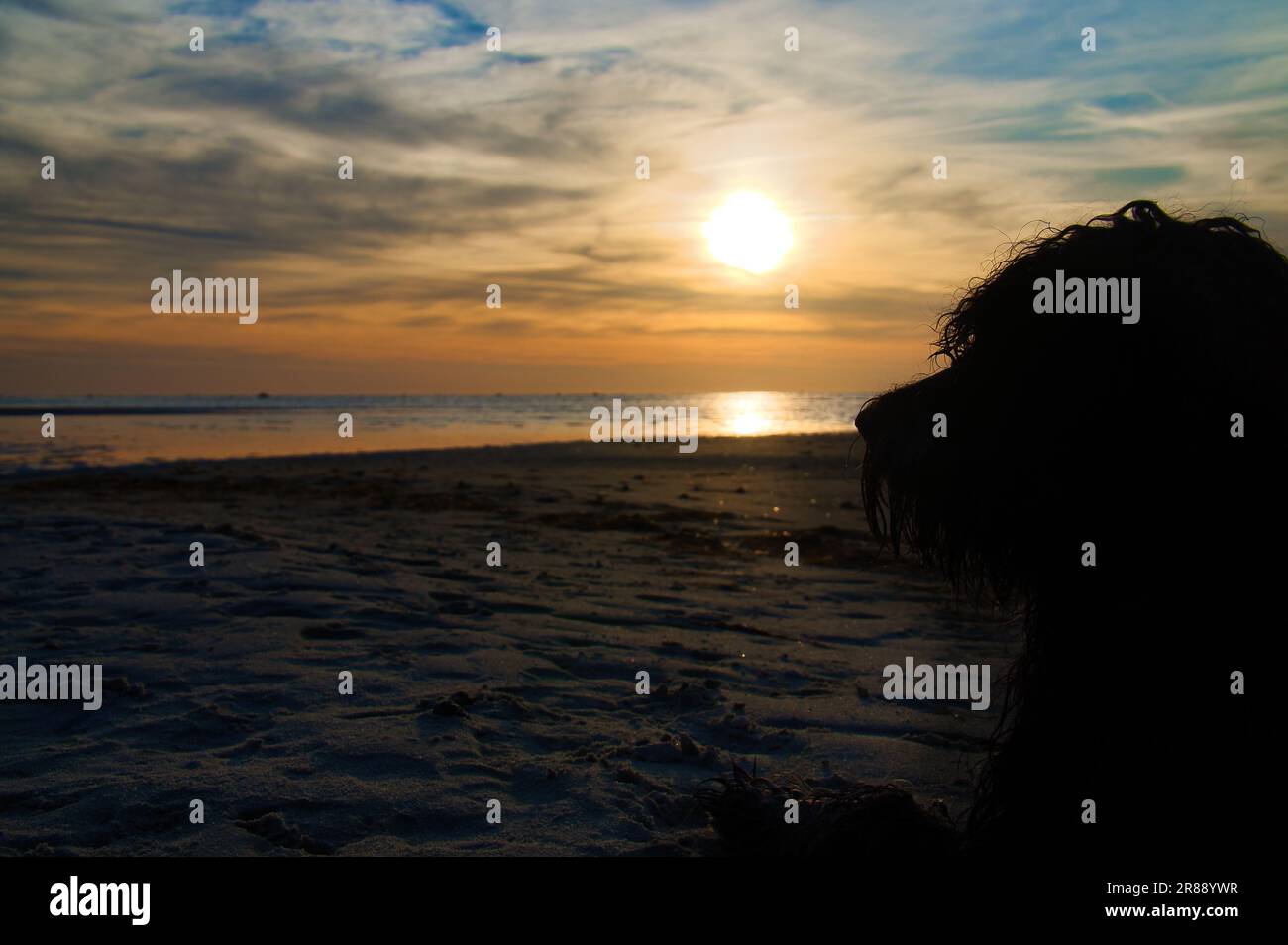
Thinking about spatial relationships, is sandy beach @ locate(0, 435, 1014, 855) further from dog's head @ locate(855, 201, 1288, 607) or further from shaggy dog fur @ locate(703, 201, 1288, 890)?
dog's head @ locate(855, 201, 1288, 607)

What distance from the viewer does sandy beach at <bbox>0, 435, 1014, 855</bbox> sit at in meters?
3.32

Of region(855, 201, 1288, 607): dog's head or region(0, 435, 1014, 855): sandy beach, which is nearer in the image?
region(855, 201, 1288, 607): dog's head

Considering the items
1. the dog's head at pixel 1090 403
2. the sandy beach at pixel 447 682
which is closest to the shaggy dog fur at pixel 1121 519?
the dog's head at pixel 1090 403

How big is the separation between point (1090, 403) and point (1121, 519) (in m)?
0.31

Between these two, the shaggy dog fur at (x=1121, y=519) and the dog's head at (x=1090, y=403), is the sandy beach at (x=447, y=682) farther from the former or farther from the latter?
the dog's head at (x=1090, y=403)

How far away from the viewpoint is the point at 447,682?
4848 millimetres

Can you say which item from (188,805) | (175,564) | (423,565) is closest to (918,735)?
(188,805)

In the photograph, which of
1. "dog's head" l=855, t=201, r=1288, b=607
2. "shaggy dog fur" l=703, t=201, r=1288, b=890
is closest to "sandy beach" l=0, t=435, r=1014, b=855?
"shaggy dog fur" l=703, t=201, r=1288, b=890

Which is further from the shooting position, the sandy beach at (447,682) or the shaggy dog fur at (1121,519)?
the sandy beach at (447,682)

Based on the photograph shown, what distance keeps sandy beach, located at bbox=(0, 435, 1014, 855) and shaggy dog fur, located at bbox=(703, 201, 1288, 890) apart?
1.11 meters

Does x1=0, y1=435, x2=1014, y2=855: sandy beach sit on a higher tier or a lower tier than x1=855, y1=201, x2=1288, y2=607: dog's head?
lower

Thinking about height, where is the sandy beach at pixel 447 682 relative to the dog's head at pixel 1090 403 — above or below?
below

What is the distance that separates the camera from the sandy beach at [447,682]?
332 cm
